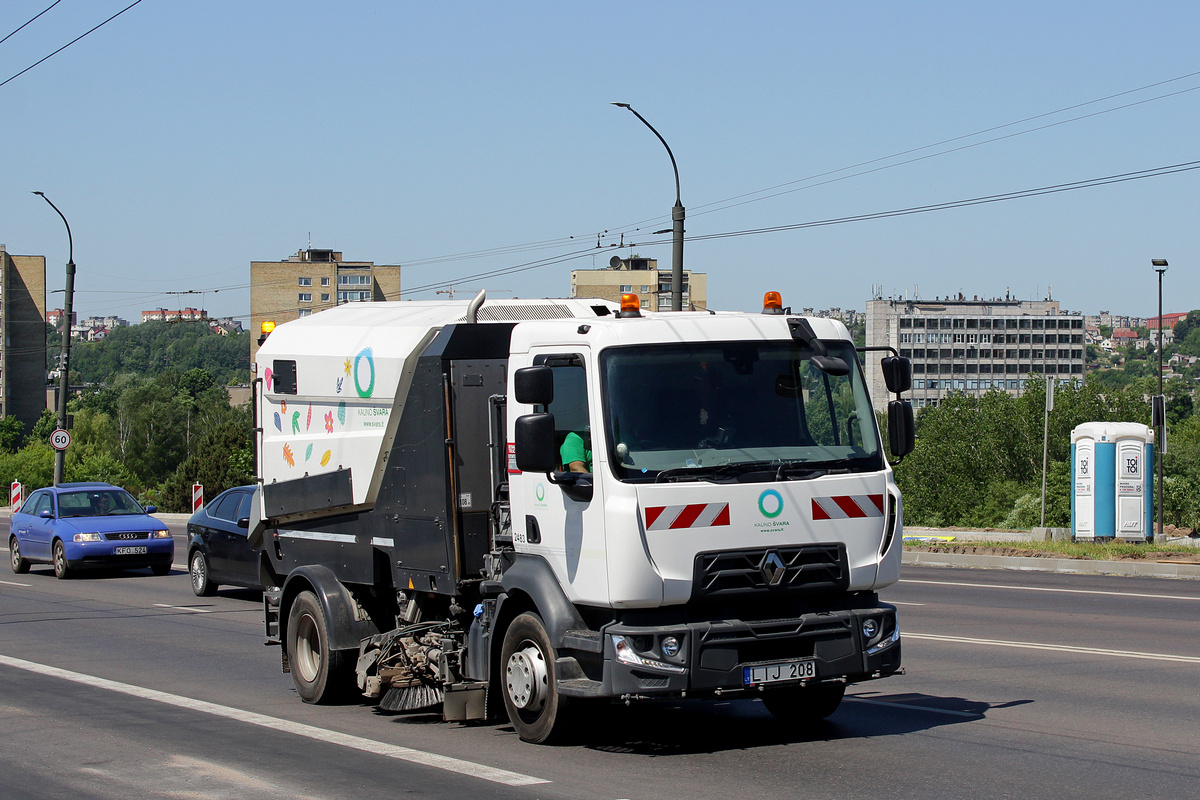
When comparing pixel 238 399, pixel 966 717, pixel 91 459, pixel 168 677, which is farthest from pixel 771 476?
pixel 238 399

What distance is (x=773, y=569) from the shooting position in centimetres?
730

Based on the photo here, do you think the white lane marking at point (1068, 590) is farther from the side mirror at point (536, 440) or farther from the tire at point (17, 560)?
the tire at point (17, 560)

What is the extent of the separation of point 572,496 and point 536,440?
0.42 meters

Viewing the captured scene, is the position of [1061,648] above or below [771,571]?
below

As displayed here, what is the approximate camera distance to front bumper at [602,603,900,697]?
703 centimetres

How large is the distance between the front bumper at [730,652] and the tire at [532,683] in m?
0.52

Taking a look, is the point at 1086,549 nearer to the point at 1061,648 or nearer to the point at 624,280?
the point at 1061,648

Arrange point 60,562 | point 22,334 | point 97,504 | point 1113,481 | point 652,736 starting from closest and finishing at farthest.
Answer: point 652,736 → point 60,562 → point 97,504 → point 1113,481 → point 22,334

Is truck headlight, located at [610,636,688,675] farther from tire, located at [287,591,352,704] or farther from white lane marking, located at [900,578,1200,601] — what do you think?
white lane marking, located at [900,578,1200,601]

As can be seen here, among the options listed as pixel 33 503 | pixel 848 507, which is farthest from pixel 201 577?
pixel 848 507

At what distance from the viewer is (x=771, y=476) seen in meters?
7.37

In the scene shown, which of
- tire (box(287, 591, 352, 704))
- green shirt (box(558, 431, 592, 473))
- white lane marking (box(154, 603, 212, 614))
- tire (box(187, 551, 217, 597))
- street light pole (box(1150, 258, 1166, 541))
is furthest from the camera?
street light pole (box(1150, 258, 1166, 541))

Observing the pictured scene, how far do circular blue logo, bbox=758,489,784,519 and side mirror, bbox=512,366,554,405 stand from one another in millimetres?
1313

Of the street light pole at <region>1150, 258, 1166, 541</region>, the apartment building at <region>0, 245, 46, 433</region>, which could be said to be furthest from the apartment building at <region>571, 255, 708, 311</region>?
the street light pole at <region>1150, 258, 1166, 541</region>
